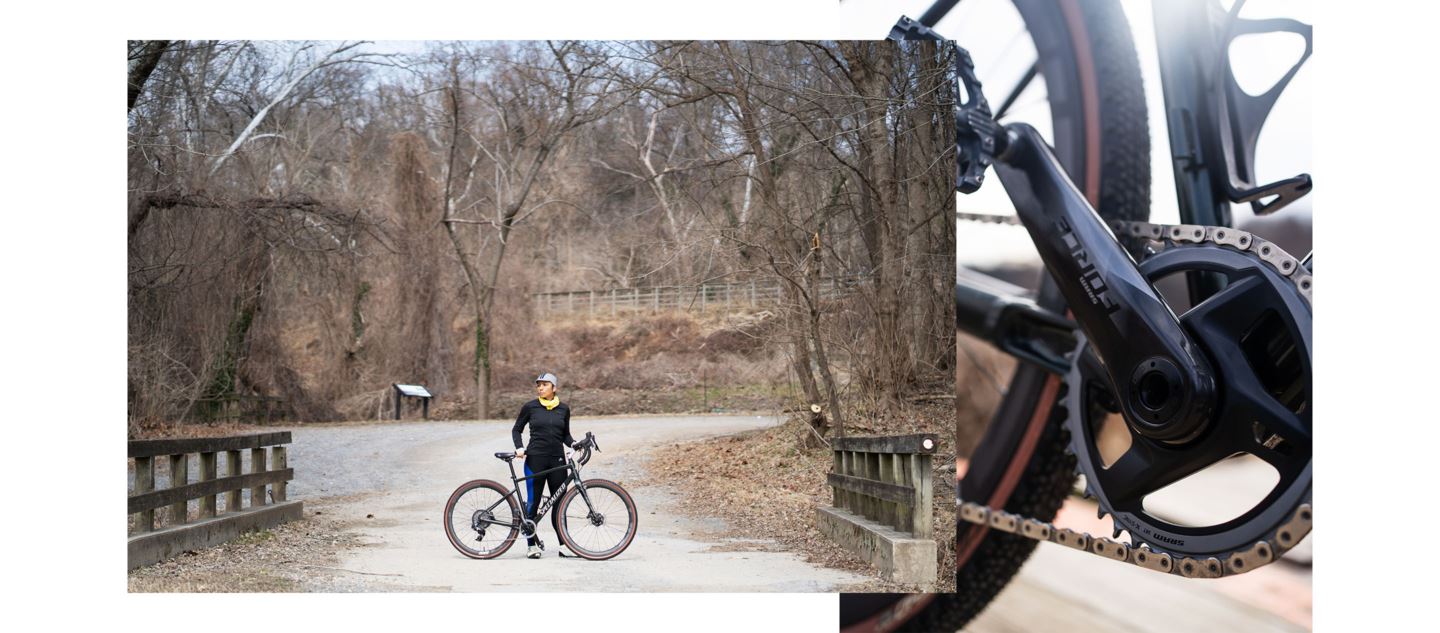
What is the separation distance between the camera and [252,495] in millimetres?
8523

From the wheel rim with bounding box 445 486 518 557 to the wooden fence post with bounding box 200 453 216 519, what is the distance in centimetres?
154

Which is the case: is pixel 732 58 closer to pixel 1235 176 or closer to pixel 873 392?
pixel 873 392

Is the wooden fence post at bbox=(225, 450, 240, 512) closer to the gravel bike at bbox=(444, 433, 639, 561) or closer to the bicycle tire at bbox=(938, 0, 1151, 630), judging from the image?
the gravel bike at bbox=(444, 433, 639, 561)

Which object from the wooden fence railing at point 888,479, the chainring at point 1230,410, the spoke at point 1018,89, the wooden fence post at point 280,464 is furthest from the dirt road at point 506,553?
the spoke at point 1018,89

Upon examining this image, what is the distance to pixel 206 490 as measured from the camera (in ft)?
27.5

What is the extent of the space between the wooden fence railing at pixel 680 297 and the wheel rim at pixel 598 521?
1.11 m

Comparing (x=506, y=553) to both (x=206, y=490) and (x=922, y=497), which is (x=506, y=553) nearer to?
(x=206, y=490)

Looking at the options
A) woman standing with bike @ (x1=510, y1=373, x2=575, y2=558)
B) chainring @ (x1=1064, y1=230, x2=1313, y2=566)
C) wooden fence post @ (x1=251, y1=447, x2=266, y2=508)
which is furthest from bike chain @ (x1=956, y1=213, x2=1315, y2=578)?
wooden fence post @ (x1=251, y1=447, x2=266, y2=508)

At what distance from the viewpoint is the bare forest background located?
8.27m

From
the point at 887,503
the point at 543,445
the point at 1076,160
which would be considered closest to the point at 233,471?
the point at 543,445

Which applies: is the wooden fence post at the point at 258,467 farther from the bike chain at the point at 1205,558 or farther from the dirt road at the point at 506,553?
the bike chain at the point at 1205,558

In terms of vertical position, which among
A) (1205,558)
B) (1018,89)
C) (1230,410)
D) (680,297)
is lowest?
(1205,558)

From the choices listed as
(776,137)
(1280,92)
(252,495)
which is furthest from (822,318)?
(252,495)

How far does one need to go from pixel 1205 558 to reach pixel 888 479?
73.9 inches
